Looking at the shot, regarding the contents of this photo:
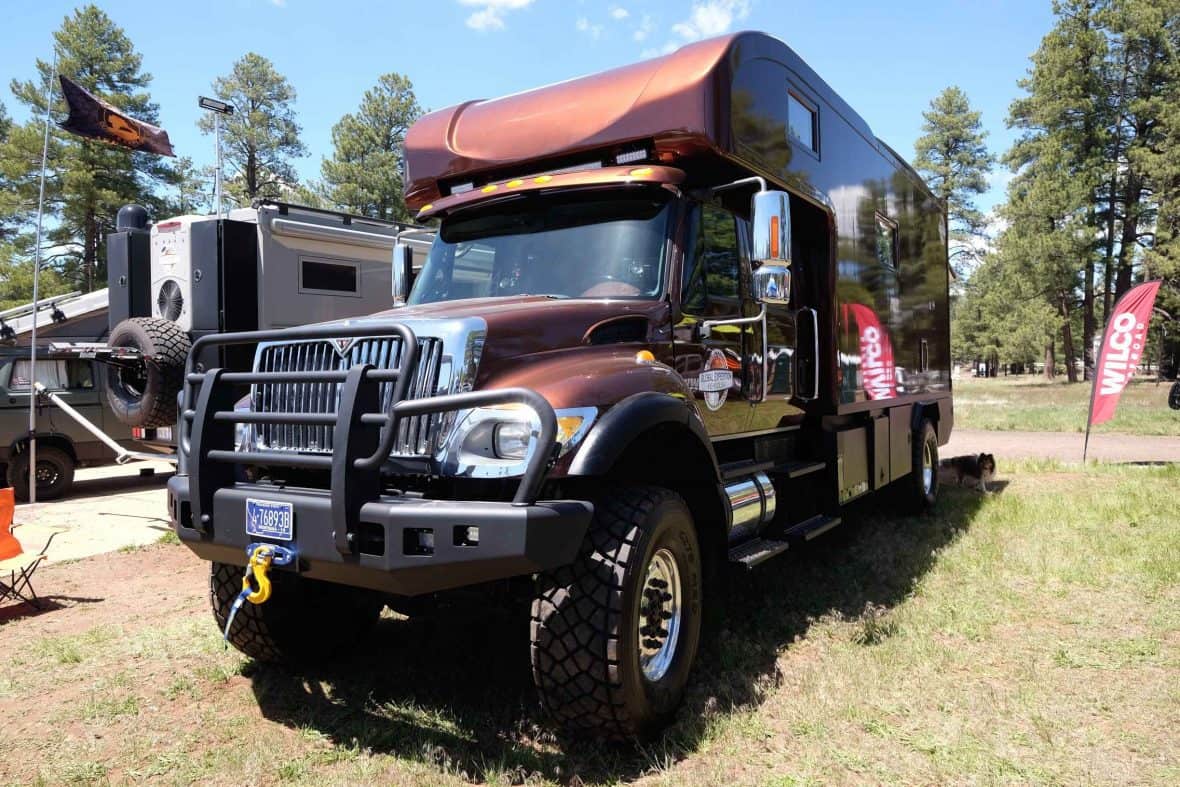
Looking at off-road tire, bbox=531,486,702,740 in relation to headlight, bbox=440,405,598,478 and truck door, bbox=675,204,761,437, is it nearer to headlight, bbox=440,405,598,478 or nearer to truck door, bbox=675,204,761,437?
headlight, bbox=440,405,598,478

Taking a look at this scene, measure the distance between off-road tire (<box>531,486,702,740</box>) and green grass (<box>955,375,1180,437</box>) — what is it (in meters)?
16.9

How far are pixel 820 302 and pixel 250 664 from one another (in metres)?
4.28

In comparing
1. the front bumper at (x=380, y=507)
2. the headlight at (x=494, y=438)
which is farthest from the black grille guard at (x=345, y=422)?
the headlight at (x=494, y=438)

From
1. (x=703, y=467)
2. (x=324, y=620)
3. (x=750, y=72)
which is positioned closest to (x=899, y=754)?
(x=703, y=467)

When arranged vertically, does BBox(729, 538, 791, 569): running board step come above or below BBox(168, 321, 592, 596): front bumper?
below

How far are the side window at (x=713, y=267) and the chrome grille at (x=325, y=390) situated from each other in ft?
5.18

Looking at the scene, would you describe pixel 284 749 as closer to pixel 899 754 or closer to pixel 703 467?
pixel 703 467

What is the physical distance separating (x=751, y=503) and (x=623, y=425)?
5.73 ft

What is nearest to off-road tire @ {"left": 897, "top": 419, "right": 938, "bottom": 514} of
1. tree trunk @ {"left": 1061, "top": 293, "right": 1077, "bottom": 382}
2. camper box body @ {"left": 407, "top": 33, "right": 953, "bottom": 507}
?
camper box body @ {"left": 407, "top": 33, "right": 953, "bottom": 507}

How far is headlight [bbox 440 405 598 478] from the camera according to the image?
2980 mm

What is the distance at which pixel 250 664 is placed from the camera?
14.2 ft

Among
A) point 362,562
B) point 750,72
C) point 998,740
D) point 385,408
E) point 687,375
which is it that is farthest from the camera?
point 750,72

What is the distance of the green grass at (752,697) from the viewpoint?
3180 mm

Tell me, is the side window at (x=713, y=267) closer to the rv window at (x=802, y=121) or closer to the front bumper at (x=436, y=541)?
the rv window at (x=802, y=121)
